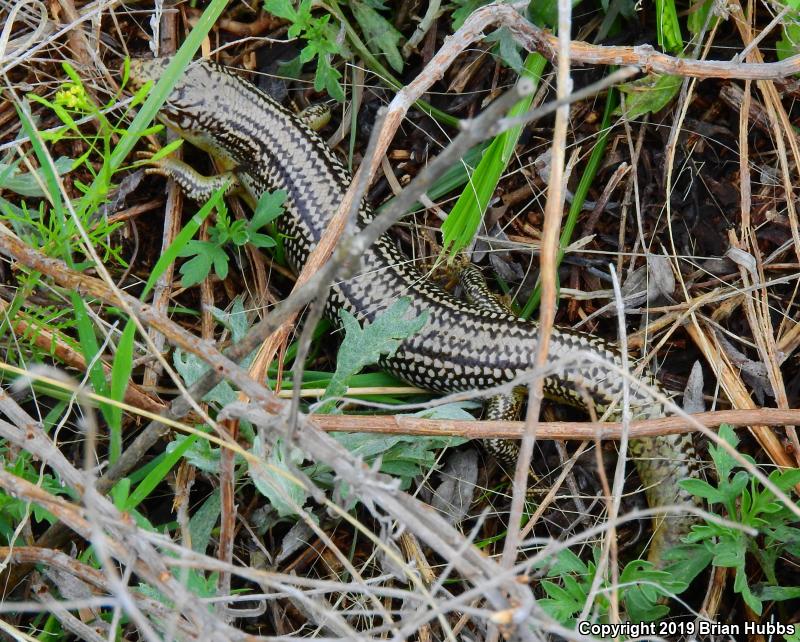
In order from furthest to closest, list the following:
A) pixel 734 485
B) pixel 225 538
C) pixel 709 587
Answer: pixel 709 587, pixel 734 485, pixel 225 538

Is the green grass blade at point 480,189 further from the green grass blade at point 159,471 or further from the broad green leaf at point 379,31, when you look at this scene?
the green grass blade at point 159,471

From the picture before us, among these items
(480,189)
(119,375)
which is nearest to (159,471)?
(119,375)

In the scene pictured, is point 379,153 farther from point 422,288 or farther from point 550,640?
point 550,640

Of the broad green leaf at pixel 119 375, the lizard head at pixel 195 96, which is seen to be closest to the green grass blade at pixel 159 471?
the broad green leaf at pixel 119 375

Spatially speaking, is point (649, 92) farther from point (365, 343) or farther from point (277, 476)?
point (277, 476)

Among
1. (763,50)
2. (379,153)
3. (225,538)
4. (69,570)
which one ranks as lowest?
(69,570)

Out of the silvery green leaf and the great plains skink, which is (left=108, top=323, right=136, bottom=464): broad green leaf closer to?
the silvery green leaf

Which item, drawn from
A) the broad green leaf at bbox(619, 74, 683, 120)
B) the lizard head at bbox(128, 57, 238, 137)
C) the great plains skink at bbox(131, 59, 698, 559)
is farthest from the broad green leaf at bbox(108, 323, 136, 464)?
the broad green leaf at bbox(619, 74, 683, 120)

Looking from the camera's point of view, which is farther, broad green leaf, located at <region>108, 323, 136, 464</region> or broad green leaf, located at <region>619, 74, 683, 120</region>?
broad green leaf, located at <region>619, 74, 683, 120</region>

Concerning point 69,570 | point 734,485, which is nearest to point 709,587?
point 734,485
